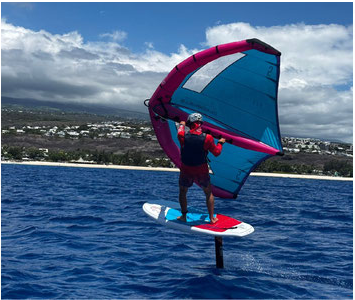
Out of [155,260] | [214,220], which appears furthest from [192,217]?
[155,260]

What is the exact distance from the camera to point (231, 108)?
382 inches

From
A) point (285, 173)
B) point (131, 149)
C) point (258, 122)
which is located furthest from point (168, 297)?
point (131, 149)

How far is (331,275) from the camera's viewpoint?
9.55m

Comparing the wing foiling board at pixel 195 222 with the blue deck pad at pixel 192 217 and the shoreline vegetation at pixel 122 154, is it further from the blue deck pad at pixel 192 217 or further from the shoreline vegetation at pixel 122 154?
the shoreline vegetation at pixel 122 154

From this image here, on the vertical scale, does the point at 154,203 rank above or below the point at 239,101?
below

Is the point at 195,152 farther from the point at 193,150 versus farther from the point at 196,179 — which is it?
the point at 196,179

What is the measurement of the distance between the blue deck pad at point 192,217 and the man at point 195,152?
23 centimetres

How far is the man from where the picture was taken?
27.4 feet

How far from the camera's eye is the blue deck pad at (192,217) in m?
8.91

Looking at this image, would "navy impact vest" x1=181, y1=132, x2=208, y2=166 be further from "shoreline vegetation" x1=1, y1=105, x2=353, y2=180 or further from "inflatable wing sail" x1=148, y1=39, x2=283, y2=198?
"shoreline vegetation" x1=1, y1=105, x2=353, y2=180

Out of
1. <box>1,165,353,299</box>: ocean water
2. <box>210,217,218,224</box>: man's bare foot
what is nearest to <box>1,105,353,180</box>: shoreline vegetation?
<box>1,165,353,299</box>: ocean water

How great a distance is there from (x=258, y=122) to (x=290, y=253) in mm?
4278

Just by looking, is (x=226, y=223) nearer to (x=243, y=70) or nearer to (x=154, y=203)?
(x=154, y=203)

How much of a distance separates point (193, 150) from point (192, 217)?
1.73 m
